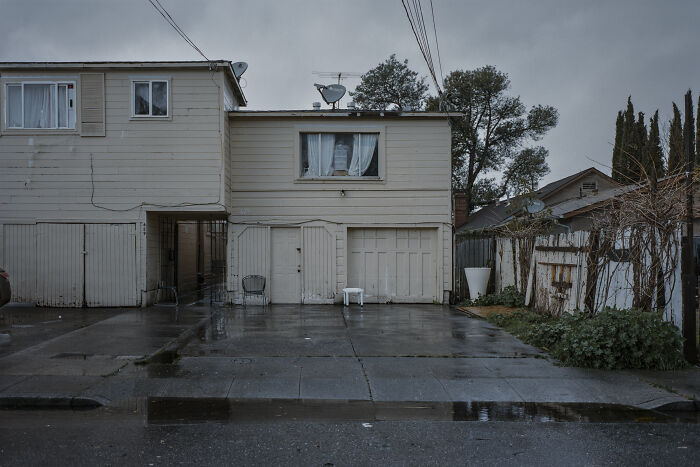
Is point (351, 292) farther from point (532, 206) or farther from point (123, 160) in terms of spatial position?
point (123, 160)

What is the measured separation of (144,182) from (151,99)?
206 cm

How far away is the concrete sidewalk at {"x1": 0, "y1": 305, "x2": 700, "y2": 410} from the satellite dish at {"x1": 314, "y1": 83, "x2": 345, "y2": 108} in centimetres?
709

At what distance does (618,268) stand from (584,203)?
12857 mm

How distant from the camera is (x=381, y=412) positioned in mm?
5602

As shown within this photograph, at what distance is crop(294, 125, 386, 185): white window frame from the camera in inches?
578

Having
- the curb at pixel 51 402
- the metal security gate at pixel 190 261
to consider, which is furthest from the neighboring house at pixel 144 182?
the curb at pixel 51 402

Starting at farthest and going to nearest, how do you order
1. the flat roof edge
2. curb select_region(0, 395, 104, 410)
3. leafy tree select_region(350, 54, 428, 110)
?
1. leafy tree select_region(350, 54, 428, 110)
2. the flat roof edge
3. curb select_region(0, 395, 104, 410)

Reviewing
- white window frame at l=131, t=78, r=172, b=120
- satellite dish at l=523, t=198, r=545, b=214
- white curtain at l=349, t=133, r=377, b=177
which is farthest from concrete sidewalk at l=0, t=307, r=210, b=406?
satellite dish at l=523, t=198, r=545, b=214

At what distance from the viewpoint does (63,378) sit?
6.57m

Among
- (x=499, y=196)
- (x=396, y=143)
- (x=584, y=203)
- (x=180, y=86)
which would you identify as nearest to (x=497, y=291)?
(x=396, y=143)

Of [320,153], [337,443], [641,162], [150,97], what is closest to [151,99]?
[150,97]

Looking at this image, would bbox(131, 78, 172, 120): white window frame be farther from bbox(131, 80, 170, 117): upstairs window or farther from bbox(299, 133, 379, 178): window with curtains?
bbox(299, 133, 379, 178): window with curtains

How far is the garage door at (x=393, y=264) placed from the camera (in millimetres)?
14969

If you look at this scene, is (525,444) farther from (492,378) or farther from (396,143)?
(396,143)
